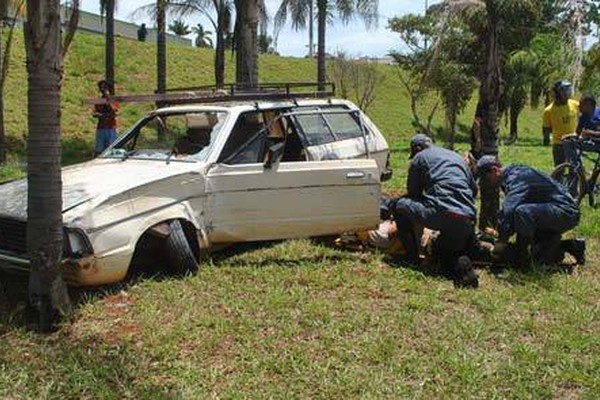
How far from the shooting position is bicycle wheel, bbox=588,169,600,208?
388 inches

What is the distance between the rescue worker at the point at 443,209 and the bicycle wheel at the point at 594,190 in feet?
12.4

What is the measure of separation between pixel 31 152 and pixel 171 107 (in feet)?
9.80

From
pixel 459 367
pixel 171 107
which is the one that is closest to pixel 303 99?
pixel 171 107

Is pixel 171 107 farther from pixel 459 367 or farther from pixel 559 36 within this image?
pixel 459 367

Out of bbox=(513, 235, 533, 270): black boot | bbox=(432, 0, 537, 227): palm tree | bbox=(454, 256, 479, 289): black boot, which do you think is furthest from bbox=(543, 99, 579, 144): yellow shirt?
bbox=(454, 256, 479, 289): black boot

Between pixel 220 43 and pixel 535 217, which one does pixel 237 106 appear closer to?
pixel 535 217

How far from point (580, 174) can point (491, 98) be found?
8.91 ft

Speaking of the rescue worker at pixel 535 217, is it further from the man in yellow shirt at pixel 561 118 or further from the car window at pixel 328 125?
the man in yellow shirt at pixel 561 118

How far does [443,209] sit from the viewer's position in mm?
6312

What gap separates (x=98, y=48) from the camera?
29.8m

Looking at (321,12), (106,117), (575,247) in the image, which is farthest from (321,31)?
(575,247)

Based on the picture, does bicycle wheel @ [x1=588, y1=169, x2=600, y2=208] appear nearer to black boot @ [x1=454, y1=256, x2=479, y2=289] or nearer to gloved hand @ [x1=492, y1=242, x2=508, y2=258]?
gloved hand @ [x1=492, y1=242, x2=508, y2=258]

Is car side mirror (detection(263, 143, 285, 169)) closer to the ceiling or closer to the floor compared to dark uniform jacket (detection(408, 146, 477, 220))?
closer to the ceiling

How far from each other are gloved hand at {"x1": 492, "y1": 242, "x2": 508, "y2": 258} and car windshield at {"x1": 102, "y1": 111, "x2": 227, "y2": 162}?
9.14ft
